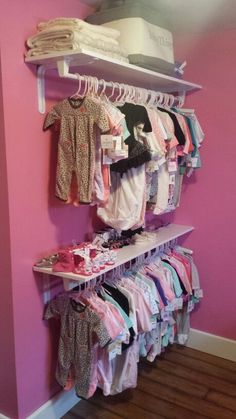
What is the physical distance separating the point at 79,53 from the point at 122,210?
0.81 metres

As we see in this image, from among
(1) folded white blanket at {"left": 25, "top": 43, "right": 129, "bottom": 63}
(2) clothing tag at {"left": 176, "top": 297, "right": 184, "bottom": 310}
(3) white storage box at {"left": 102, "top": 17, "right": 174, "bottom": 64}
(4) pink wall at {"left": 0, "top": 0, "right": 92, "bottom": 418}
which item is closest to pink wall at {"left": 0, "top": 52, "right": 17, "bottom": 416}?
(4) pink wall at {"left": 0, "top": 0, "right": 92, "bottom": 418}

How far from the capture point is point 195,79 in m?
2.79

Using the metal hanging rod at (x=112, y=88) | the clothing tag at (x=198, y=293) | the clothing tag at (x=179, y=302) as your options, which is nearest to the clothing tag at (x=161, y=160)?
the metal hanging rod at (x=112, y=88)

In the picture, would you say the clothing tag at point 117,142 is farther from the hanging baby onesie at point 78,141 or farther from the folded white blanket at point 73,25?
the folded white blanket at point 73,25

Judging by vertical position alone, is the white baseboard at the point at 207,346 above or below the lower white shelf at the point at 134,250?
below

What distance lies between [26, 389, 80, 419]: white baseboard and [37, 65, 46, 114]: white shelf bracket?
1544mm

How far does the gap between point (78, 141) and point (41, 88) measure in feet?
1.09

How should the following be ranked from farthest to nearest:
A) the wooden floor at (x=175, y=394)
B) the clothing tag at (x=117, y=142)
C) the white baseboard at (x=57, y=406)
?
the wooden floor at (x=175, y=394), the white baseboard at (x=57, y=406), the clothing tag at (x=117, y=142)

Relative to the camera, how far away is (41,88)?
76.1 inches

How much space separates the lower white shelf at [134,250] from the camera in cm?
190

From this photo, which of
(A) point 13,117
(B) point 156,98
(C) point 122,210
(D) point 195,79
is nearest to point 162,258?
(C) point 122,210

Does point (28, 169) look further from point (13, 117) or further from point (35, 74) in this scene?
point (35, 74)

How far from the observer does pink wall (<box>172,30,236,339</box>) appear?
2686 millimetres

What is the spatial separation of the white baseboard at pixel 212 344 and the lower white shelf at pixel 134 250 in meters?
0.79
